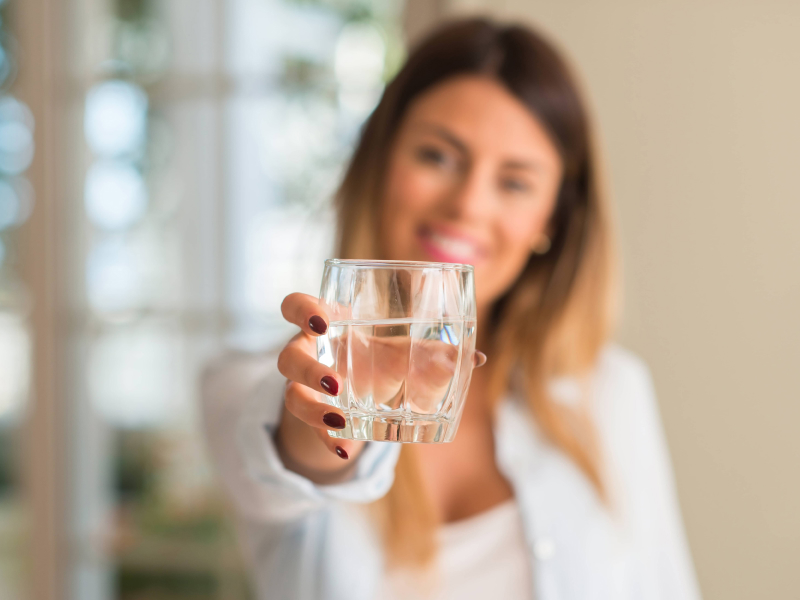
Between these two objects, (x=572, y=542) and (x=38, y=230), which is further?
(x=38, y=230)

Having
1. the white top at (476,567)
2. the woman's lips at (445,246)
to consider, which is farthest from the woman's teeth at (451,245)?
the white top at (476,567)

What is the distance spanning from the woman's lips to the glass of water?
25.2 inches

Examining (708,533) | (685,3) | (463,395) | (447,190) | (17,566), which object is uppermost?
(685,3)

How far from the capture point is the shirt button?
1.25 m

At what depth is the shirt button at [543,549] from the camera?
125 cm

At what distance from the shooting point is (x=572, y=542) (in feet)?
4.28

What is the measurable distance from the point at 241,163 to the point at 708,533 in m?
1.54

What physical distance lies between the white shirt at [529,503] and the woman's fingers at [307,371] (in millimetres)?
245

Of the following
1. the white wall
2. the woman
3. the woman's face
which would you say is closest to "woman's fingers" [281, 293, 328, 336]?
the woman

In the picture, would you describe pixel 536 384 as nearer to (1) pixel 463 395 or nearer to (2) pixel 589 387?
(2) pixel 589 387

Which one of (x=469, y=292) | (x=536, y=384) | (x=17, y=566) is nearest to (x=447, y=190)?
(x=536, y=384)

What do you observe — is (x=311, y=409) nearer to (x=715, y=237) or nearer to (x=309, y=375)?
(x=309, y=375)

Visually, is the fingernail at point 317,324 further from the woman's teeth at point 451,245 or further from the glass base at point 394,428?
the woman's teeth at point 451,245

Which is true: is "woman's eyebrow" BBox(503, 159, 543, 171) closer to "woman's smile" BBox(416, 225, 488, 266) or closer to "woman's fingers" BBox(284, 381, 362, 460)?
"woman's smile" BBox(416, 225, 488, 266)
